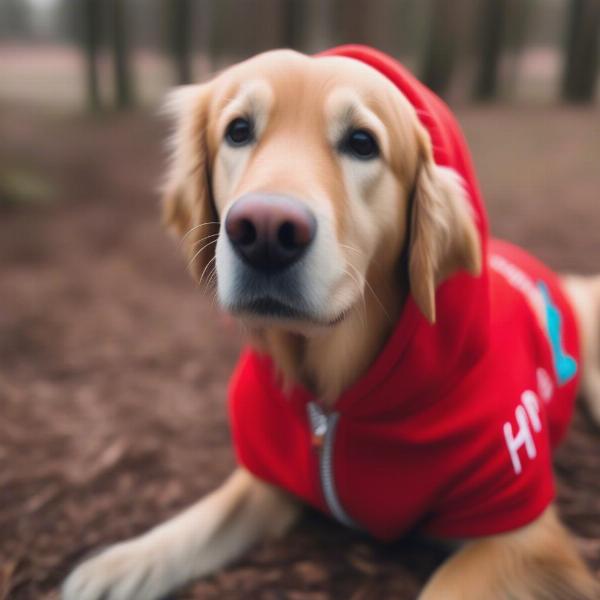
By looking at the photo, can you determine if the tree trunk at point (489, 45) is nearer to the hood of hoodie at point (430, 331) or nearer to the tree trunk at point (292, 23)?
the tree trunk at point (292, 23)

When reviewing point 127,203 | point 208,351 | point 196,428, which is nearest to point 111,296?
point 208,351

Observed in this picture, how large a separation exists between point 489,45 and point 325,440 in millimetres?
9230

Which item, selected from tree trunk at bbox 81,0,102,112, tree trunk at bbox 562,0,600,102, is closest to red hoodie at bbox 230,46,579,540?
tree trunk at bbox 562,0,600,102

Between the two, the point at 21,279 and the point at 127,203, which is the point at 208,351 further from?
the point at 127,203

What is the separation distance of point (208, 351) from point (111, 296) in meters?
1.20

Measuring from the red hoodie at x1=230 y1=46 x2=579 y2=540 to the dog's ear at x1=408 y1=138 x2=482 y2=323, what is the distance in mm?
89

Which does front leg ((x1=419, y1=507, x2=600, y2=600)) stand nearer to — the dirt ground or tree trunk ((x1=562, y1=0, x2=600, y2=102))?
the dirt ground

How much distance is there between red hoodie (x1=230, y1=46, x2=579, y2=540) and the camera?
1.79 metres

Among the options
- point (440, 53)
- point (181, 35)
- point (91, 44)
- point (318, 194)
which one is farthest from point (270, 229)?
point (181, 35)

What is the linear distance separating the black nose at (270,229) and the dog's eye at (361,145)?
1.17ft

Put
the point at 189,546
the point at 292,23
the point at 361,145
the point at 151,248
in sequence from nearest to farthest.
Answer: the point at 361,145, the point at 189,546, the point at 151,248, the point at 292,23

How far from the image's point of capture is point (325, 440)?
A: 1912mm

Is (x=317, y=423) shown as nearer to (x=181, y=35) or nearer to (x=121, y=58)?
(x=121, y=58)

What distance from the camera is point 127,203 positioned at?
22.3 feet
